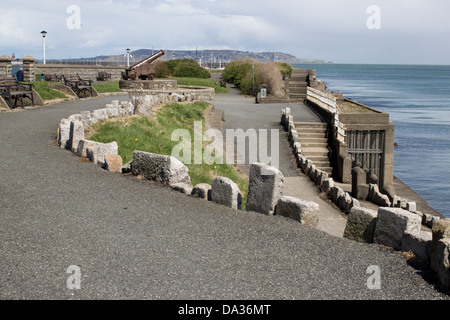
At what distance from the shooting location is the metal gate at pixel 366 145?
73.6 ft

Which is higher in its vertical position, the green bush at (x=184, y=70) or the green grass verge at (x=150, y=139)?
the green bush at (x=184, y=70)

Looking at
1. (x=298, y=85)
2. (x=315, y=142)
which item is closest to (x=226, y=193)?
(x=315, y=142)

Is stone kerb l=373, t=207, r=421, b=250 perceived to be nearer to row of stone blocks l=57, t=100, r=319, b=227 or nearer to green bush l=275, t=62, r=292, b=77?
row of stone blocks l=57, t=100, r=319, b=227

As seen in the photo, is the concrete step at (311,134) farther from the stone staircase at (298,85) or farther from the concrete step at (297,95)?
the concrete step at (297,95)

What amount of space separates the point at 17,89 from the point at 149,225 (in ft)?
49.6

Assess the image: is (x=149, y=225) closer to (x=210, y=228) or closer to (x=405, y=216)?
(x=210, y=228)

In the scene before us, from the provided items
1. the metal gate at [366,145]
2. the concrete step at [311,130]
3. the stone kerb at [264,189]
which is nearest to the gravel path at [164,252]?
the stone kerb at [264,189]

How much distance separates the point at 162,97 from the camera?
986 inches

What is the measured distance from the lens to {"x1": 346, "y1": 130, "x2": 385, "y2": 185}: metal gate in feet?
73.6

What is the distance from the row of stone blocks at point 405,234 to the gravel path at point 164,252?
0.20 metres

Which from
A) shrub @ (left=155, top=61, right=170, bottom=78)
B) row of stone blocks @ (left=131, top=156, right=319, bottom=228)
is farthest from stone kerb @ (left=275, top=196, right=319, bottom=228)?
shrub @ (left=155, top=61, right=170, bottom=78)

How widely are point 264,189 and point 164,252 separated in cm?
227

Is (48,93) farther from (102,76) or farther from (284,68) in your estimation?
(284,68)
